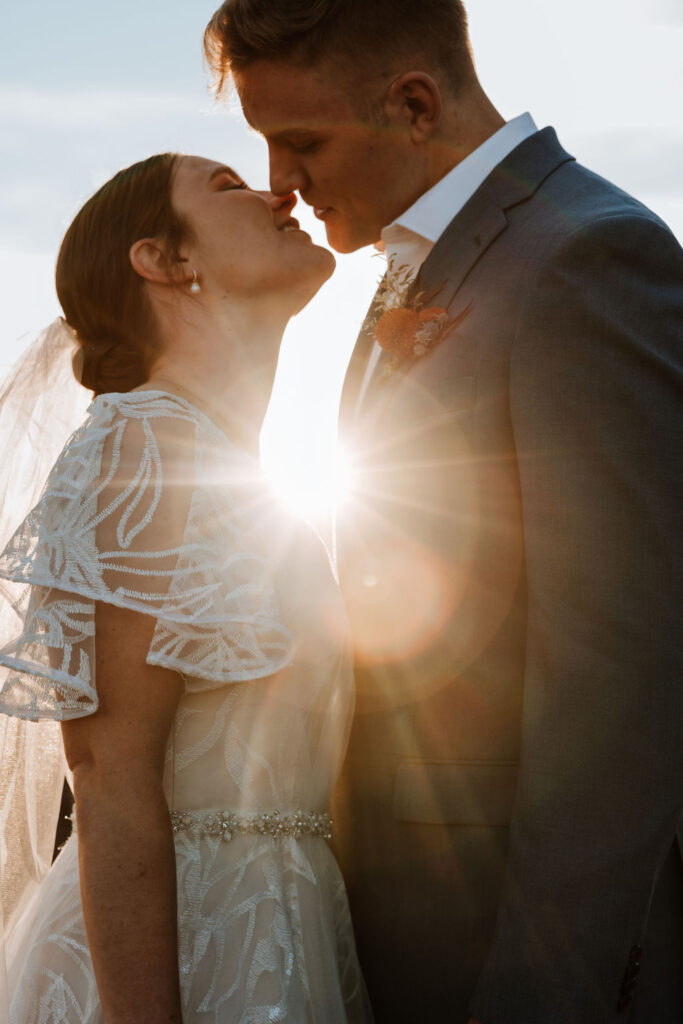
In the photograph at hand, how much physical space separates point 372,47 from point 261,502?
1.49m

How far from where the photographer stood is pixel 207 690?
220 centimetres

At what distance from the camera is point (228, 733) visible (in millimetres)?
2221

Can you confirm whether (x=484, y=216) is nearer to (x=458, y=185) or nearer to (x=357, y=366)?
(x=458, y=185)

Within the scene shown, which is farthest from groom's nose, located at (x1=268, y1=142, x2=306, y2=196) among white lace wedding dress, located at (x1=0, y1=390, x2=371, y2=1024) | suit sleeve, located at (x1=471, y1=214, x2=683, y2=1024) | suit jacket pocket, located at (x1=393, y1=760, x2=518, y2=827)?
suit jacket pocket, located at (x1=393, y1=760, x2=518, y2=827)

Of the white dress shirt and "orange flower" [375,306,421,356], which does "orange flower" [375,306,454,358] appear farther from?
the white dress shirt

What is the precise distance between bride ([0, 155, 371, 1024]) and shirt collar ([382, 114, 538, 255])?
749mm

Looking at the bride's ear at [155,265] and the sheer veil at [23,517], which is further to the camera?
the bride's ear at [155,265]

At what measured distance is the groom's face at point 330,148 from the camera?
282cm

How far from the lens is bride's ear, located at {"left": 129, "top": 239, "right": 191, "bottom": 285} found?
2750mm

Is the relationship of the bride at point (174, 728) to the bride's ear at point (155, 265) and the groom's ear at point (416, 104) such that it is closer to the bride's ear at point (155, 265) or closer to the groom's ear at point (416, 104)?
the bride's ear at point (155, 265)

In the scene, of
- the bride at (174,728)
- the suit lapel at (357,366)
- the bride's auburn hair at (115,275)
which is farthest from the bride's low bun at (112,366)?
the suit lapel at (357,366)

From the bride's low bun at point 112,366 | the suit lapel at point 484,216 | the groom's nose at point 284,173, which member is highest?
the groom's nose at point 284,173

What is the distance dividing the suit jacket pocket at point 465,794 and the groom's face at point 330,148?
66.7 inches

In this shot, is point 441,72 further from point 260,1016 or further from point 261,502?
point 260,1016
